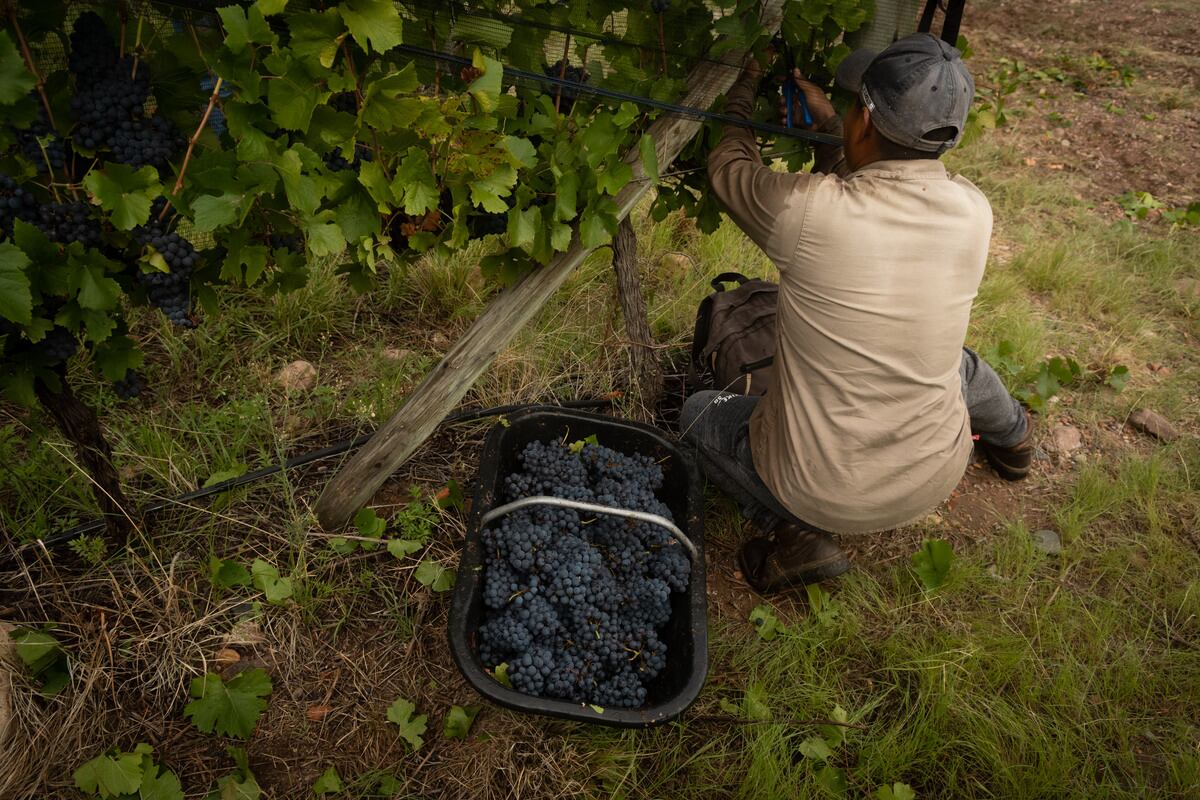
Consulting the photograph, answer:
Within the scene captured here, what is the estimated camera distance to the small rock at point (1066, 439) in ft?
10.2

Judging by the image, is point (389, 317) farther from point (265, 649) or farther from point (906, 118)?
point (906, 118)

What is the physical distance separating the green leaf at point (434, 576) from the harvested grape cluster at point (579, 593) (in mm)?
211

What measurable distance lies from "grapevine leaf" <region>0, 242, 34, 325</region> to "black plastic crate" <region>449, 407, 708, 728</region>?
3.32 feet

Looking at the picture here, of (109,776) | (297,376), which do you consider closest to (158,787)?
(109,776)

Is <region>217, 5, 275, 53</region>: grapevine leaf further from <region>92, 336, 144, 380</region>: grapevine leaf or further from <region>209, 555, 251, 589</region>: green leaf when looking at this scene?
<region>209, 555, 251, 589</region>: green leaf

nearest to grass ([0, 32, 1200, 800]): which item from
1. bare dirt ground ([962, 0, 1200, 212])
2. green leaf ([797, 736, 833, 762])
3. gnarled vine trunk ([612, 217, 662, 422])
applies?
green leaf ([797, 736, 833, 762])

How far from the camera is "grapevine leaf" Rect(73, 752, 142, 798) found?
1.72m

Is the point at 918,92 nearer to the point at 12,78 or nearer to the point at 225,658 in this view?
the point at 12,78

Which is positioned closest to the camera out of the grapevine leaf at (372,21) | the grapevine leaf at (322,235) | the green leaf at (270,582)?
the grapevine leaf at (372,21)

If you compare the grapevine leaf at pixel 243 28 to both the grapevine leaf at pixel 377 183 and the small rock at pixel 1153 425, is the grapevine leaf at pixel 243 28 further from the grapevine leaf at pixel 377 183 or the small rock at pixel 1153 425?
the small rock at pixel 1153 425

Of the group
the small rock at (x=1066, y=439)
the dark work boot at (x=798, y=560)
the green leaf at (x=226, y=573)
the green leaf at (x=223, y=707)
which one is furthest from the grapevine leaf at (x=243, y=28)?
the small rock at (x=1066, y=439)

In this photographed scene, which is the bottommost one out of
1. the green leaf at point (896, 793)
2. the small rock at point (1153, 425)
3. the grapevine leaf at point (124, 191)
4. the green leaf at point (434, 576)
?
the small rock at point (1153, 425)

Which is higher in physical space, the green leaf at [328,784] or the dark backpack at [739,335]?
the dark backpack at [739,335]

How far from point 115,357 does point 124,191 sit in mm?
502
